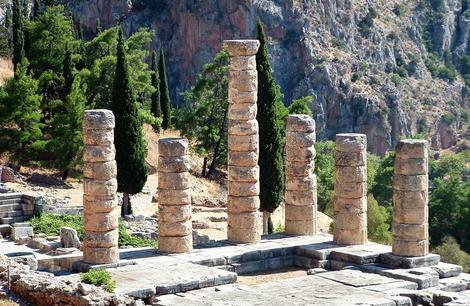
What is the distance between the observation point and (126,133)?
36656 mm

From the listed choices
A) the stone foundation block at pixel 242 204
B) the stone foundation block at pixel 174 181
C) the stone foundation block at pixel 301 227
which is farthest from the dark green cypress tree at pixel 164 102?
the stone foundation block at pixel 174 181

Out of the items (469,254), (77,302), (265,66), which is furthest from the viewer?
(469,254)

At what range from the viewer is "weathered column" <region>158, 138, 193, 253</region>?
26625mm

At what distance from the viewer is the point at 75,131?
150 ft

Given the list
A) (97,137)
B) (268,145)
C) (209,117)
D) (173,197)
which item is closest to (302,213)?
(173,197)

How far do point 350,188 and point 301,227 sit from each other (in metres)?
2.19


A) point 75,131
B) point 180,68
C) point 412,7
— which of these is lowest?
point 75,131

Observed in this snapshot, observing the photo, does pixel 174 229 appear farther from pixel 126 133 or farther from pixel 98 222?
pixel 126 133

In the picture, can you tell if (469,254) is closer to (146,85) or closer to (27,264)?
(146,85)

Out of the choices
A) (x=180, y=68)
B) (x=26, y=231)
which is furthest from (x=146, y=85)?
(x=180, y=68)

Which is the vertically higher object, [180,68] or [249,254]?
[180,68]

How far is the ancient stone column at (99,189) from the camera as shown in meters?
25.0

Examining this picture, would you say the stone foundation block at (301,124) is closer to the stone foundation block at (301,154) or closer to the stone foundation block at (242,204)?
the stone foundation block at (301,154)

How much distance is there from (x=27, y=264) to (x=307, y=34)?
288 ft
